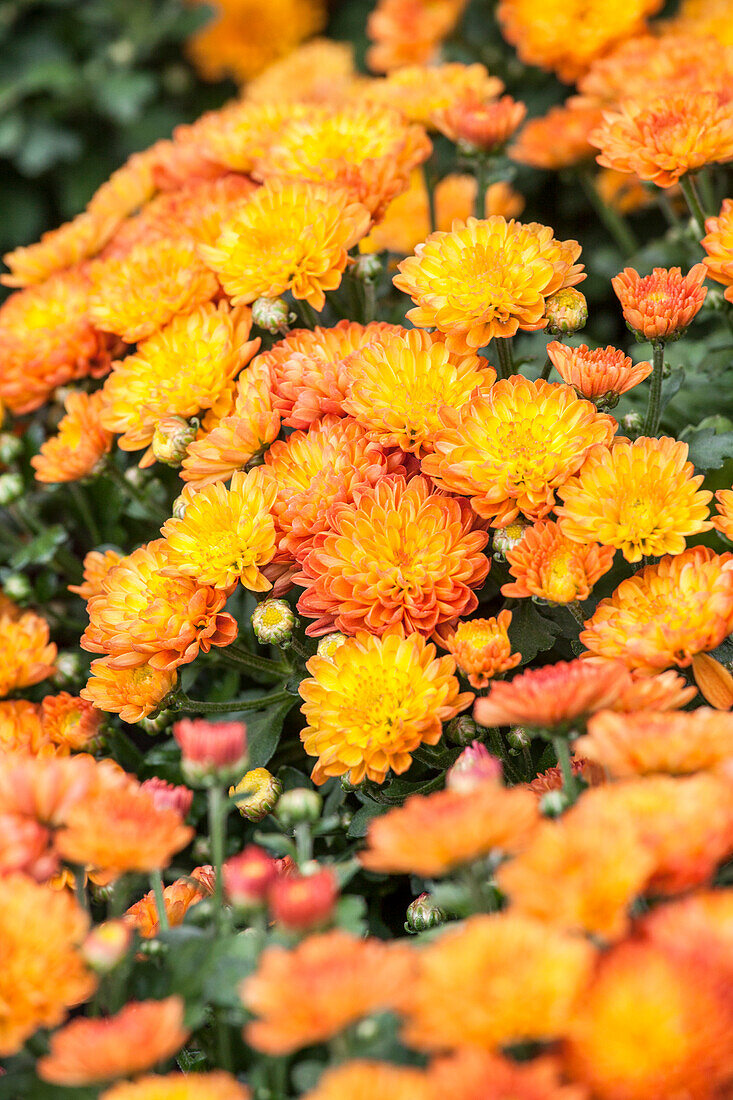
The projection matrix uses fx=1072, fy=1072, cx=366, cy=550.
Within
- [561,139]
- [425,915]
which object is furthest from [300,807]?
[561,139]

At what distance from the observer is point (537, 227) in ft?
→ 4.17

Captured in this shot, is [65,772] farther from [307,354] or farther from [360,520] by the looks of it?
[307,354]

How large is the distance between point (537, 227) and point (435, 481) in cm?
37

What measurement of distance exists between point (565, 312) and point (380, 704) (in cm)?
51

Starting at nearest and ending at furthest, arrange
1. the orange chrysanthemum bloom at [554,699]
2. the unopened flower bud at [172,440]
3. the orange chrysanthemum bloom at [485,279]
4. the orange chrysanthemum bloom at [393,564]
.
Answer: the orange chrysanthemum bloom at [554,699]
the orange chrysanthemum bloom at [393,564]
the orange chrysanthemum bloom at [485,279]
the unopened flower bud at [172,440]

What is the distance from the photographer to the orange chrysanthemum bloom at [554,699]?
811 millimetres

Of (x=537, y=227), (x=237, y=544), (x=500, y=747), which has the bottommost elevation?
(x=500, y=747)

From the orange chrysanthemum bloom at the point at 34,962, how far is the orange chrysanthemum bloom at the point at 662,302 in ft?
2.76

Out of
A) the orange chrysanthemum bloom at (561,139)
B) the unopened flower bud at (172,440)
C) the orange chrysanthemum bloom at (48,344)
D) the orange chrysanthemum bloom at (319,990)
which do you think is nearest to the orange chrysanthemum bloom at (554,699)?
the orange chrysanthemum bloom at (319,990)

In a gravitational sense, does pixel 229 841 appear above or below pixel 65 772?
below

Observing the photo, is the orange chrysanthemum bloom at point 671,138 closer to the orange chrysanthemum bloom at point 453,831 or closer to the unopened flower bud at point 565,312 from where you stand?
the unopened flower bud at point 565,312

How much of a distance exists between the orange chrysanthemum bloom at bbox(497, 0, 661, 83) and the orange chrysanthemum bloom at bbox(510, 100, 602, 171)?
12cm

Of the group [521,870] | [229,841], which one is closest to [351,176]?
[229,841]

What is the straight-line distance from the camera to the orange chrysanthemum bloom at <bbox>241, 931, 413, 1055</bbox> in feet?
2.03
